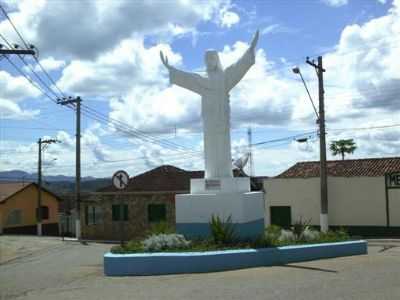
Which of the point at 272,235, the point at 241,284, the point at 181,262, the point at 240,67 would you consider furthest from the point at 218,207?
the point at 241,284

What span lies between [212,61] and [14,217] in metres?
39.6

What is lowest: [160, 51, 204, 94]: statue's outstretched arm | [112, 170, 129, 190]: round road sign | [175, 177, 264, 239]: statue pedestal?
[175, 177, 264, 239]: statue pedestal

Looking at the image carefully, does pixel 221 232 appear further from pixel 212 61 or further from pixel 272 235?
pixel 212 61

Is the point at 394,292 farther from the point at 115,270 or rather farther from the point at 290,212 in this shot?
the point at 290,212

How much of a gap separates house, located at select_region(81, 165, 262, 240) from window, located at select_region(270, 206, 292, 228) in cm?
545

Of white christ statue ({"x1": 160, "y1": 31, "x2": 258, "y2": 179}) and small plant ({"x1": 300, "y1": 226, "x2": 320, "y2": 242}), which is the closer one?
white christ statue ({"x1": 160, "y1": 31, "x2": 258, "y2": 179})

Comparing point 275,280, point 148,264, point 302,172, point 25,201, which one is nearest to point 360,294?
point 275,280

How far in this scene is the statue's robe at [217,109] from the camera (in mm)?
15070

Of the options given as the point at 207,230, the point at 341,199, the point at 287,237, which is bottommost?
the point at 287,237

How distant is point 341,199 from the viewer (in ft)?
105

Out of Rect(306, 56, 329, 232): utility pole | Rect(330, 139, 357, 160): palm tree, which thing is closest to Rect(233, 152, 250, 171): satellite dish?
Rect(306, 56, 329, 232): utility pole

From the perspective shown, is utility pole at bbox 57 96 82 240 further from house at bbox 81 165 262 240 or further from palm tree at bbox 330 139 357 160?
palm tree at bbox 330 139 357 160

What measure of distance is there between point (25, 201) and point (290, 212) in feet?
89.8

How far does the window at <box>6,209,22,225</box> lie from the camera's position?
1969 inches
